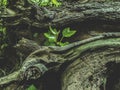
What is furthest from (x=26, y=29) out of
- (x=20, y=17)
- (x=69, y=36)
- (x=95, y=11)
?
(x=95, y=11)

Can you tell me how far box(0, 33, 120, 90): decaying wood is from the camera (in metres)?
2.55

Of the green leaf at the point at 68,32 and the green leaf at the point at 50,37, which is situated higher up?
the green leaf at the point at 68,32

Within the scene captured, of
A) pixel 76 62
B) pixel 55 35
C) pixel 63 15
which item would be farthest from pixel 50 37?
pixel 76 62

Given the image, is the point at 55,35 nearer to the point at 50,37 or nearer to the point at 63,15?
the point at 50,37

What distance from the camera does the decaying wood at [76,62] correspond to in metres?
2.55

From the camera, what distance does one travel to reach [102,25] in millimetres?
3047

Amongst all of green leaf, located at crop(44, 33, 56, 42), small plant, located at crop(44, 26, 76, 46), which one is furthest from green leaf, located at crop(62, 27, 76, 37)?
green leaf, located at crop(44, 33, 56, 42)

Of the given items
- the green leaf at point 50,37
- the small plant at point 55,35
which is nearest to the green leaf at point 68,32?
the small plant at point 55,35

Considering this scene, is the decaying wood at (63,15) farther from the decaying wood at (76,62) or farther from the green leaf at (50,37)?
the decaying wood at (76,62)

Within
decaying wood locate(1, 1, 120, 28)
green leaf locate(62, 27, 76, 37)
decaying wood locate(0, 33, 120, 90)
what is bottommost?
decaying wood locate(0, 33, 120, 90)

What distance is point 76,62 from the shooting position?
106 inches

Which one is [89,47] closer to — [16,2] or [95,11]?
[95,11]

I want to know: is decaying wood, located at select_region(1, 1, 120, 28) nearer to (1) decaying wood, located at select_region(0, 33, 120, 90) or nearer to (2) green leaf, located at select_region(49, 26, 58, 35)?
(2) green leaf, located at select_region(49, 26, 58, 35)

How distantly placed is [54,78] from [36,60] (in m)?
0.26
